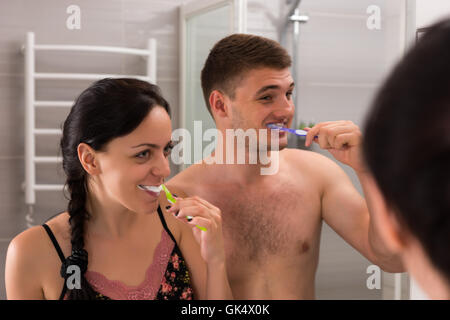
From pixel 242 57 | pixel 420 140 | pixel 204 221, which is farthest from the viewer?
pixel 242 57

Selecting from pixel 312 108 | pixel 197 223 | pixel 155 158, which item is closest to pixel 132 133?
pixel 155 158

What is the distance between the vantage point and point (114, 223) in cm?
81

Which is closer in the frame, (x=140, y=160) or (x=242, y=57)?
(x=140, y=160)

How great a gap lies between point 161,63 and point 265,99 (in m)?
0.77

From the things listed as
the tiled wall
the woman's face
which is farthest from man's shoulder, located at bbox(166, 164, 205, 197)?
the tiled wall

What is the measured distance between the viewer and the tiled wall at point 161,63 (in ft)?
3.53

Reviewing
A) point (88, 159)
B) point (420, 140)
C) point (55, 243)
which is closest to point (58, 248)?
point (55, 243)

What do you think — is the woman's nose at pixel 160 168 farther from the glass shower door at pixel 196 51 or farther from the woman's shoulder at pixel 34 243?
the glass shower door at pixel 196 51

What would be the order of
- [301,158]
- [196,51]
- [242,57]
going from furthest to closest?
[196,51], [301,158], [242,57]

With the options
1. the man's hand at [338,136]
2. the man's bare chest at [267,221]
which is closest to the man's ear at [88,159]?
the man's bare chest at [267,221]

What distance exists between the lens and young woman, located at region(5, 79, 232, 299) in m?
0.73

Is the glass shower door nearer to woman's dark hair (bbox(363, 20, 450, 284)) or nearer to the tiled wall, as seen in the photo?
the tiled wall

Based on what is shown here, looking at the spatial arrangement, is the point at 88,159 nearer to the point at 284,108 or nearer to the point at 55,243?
the point at 55,243
